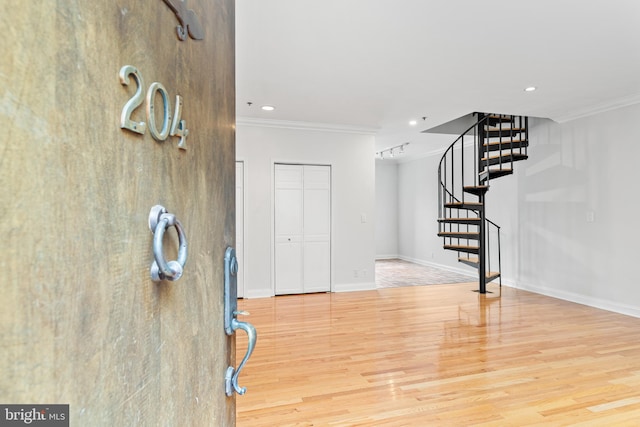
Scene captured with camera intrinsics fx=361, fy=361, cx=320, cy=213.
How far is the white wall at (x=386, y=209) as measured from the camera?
9.51 metres

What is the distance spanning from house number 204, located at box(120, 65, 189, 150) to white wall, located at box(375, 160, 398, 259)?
29.8 ft

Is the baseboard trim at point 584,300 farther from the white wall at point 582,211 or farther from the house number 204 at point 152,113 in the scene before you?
the house number 204 at point 152,113

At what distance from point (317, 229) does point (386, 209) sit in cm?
445

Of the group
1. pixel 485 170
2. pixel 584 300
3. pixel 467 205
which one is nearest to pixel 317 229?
pixel 467 205

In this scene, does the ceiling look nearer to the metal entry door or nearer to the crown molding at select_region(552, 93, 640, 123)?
the crown molding at select_region(552, 93, 640, 123)

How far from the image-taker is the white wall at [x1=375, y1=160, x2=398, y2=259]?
951cm

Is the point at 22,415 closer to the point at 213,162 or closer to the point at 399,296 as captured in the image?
the point at 213,162

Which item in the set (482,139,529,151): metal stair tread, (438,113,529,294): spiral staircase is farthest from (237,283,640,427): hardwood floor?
(482,139,529,151): metal stair tread

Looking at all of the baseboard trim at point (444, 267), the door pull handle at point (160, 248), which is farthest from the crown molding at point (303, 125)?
the door pull handle at point (160, 248)

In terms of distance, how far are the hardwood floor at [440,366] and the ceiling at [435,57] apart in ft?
8.29

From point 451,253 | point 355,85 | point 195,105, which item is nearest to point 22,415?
point 195,105

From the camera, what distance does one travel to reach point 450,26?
102 inches

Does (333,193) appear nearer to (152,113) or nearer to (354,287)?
(354,287)

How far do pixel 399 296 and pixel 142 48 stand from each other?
17.0ft
